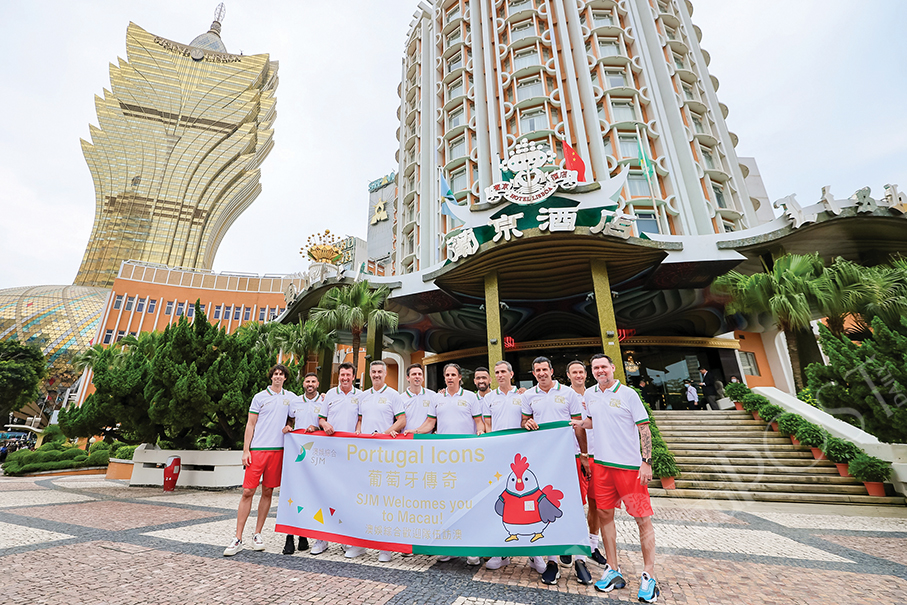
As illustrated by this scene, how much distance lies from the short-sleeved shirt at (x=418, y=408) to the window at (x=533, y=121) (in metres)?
24.4

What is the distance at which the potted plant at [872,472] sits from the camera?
757 cm

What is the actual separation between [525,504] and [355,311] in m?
14.6

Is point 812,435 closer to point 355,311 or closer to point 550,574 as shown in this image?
point 550,574

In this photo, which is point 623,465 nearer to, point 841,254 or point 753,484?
point 753,484

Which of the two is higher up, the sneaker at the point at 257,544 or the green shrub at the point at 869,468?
the green shrub at the point at 869,468

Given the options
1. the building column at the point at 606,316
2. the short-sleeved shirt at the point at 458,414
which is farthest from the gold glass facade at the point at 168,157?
the short-sleeved shirt at the point at 458,414

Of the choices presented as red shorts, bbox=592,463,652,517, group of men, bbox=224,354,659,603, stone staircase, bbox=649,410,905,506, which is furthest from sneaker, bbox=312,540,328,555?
stone staircase, bbox=649,410,905,506

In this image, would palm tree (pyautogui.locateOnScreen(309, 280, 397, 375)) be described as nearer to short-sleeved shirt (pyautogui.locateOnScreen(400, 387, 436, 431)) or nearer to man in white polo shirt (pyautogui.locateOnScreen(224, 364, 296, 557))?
man in white polo shirt (pyautogui.locateOnScreen(224, 364, 296, 557))

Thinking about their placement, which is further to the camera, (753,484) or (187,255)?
(187,255)

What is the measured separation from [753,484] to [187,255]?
111 metres

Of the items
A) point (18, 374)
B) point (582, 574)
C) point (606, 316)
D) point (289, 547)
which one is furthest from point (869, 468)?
point (18, 374)

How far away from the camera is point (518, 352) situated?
81.4ft

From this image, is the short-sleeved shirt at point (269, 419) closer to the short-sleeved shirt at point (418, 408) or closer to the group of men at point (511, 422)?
the group of men at point (511, 422)

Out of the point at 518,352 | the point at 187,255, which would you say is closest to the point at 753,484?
the point at 518,352
